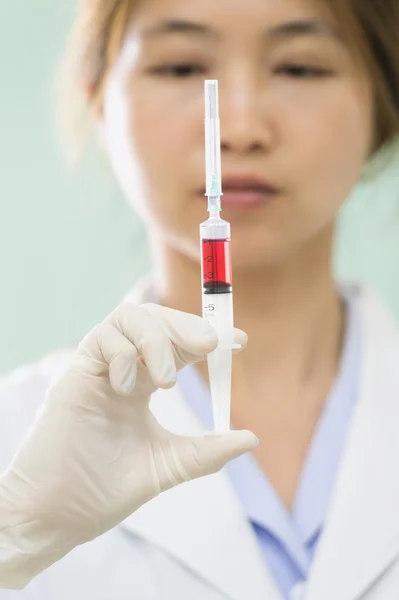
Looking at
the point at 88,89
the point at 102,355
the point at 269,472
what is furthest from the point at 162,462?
the point at 88,89

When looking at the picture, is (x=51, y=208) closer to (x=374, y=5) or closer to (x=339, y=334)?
(x=339, y=334)

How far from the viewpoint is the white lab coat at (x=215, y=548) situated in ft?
3.44

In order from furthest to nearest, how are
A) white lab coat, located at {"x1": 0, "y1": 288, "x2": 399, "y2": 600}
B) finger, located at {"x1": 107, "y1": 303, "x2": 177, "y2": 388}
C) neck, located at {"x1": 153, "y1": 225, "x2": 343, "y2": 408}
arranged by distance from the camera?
1. neck, located at {"x1": 153, "y1": 225, "x2": 343, "y2": 408}
2. white lab coat, located at {"x1": 0, "y1": 288, "x2": 399, "y2": 600}
3. finger, located at {"x1": 107, "y1": 303, "x2": 177, "y2": 388}

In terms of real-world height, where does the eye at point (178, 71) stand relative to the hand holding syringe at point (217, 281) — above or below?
above

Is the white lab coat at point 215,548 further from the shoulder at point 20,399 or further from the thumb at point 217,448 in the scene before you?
the thumb at point 217,448

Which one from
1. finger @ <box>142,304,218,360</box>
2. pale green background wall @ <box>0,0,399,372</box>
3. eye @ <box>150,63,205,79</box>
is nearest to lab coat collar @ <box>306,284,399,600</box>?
finger @ <box>142,304,218,360</box>

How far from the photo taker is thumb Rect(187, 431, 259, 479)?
0.81 metres

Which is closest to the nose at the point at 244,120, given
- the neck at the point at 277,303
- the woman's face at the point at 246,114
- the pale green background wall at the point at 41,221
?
the woman's face at the point at 246,114

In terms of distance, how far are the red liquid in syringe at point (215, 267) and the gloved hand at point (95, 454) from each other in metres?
0.04

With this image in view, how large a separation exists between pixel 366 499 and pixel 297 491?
3.8 inches

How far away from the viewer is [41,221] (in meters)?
1.77

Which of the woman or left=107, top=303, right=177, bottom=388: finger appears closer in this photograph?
left=107, top=303, right=177, bottom=388: finger

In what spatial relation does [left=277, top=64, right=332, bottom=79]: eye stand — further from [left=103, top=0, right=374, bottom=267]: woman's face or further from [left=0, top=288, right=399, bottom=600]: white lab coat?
[left=0, top=288, right=399, bottom=600]: white lab coat

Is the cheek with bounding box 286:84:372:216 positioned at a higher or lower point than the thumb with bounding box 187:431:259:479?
higher
